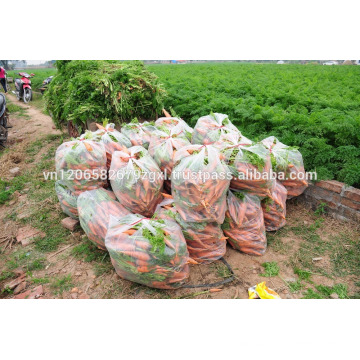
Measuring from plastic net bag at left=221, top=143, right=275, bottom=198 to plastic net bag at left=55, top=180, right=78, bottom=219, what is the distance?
1.87 meters

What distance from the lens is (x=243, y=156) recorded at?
2648 millimetres

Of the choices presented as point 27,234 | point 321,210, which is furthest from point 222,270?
point 27,234

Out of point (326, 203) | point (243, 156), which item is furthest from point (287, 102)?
point (243, 156)

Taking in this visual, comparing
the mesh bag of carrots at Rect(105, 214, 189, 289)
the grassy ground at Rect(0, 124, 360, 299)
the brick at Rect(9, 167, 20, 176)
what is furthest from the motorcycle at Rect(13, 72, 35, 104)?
the mesh bag of carrots at Rect(105, 214, 189, 289)

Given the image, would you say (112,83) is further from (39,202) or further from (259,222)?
(259,222)

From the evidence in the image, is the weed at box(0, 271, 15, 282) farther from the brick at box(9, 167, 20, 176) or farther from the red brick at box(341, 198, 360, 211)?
the red brick at box(341, 198, 360, 211)

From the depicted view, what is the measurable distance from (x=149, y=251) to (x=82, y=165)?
1.36 m

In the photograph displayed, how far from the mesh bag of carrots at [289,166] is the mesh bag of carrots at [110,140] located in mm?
1805

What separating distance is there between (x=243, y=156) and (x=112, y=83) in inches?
107

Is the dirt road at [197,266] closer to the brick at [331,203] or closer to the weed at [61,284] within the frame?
the weed at [61,284]

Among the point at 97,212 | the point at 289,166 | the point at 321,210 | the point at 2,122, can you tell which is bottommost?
the point at 321,210

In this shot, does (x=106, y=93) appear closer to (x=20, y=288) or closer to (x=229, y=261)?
(x=20, y=288)

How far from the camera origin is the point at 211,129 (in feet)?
11.1

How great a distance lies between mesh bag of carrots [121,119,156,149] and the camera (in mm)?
3594
